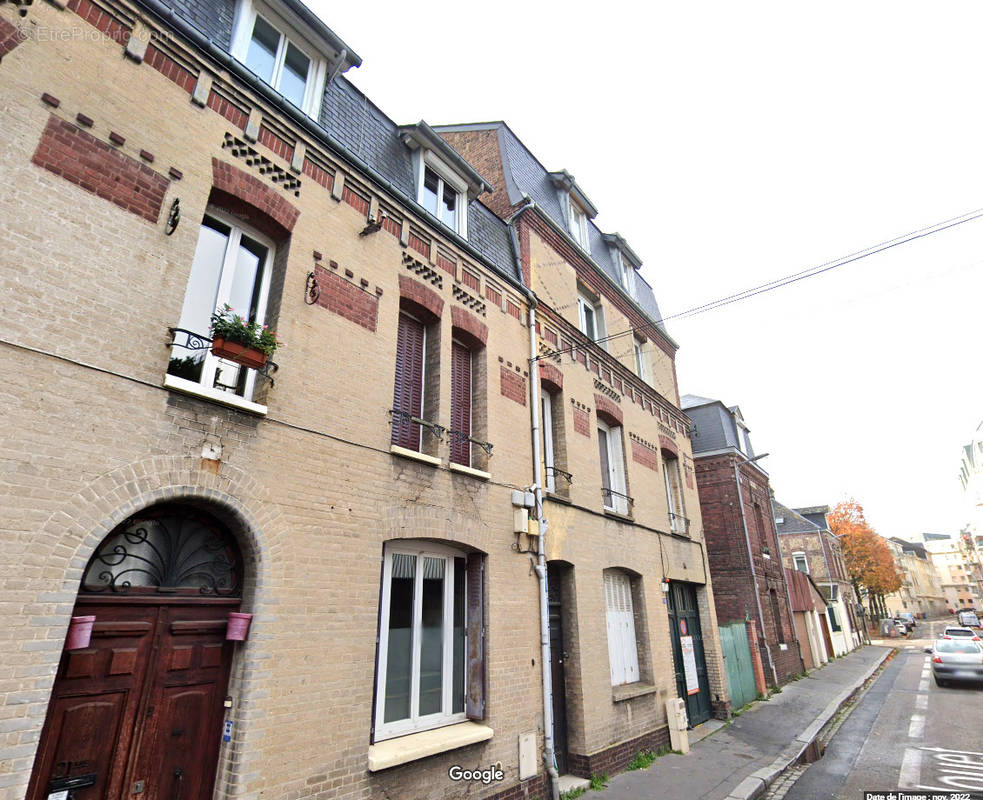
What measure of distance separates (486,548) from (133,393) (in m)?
4.75

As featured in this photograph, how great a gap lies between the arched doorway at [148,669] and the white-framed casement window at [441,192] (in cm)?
590

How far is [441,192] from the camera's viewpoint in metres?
8.88

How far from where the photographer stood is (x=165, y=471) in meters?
4.53

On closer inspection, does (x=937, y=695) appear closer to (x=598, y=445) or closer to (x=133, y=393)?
(x=598, y=445)

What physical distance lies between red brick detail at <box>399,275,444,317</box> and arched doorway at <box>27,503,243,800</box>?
3903mm

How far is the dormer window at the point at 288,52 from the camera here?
655cm

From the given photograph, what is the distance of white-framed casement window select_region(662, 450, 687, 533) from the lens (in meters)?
13.9

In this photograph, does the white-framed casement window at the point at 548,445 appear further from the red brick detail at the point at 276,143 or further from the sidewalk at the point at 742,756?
the red brick detail at the point at 276,143

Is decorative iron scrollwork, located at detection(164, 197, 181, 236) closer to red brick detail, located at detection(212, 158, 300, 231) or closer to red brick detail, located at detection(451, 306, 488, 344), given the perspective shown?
red brick detail, located at detection(212, 158, 300, 231)

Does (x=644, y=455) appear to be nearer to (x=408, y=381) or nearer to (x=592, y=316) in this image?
(x=592, y=316)

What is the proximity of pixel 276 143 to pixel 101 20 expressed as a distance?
1828 millimetres

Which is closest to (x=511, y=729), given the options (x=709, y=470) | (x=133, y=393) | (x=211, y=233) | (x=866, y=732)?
(x=133, y=393)

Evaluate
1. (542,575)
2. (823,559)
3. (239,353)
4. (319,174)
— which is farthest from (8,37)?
(823,559)

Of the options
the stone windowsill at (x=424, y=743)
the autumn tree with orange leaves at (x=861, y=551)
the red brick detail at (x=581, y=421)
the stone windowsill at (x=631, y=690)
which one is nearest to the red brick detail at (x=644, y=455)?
the red brick detail at (x=581, y=421)
